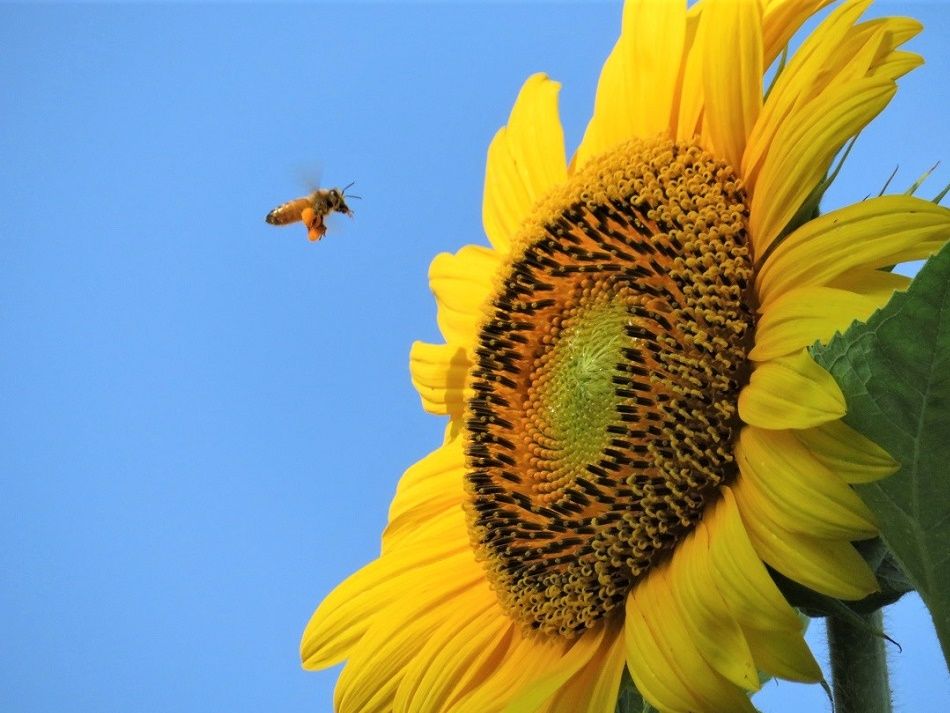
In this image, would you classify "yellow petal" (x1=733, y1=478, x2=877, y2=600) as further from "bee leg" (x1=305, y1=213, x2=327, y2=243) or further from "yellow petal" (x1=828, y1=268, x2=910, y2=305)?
"bee leg" (x1=305, y1=213, x2=327, y2=243)

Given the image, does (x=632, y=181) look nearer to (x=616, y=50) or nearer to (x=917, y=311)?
(x=616, y=50)

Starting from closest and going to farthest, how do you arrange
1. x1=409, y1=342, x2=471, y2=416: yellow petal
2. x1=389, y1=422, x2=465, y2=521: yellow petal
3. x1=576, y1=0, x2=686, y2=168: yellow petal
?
x1=576, y1=0, x2=686, y2=168: yellow petal, x1=389, y1=422, x2=465, y2=521: yellow petal, x1=409, y1=342, x2=471, y2=416: yellow petal

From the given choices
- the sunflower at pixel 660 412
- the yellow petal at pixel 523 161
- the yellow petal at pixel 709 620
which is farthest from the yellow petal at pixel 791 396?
the yellow petal at pixel 523 161

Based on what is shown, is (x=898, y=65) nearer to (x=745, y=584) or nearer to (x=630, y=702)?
(x=745, y=584)

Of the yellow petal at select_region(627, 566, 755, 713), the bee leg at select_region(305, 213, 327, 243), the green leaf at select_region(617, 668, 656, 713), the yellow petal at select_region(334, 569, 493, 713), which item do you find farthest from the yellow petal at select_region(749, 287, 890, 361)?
the bee leg at select_region(305, 213, 327, 243)

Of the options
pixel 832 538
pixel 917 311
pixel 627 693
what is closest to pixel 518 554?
pixel 627 693

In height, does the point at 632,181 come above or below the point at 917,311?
above

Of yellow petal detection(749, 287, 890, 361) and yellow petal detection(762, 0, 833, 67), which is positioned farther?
yellow petal detection(762, 0, 833, 67)

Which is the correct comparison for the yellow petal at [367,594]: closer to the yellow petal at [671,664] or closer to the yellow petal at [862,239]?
the yellow petal at [671,664]
